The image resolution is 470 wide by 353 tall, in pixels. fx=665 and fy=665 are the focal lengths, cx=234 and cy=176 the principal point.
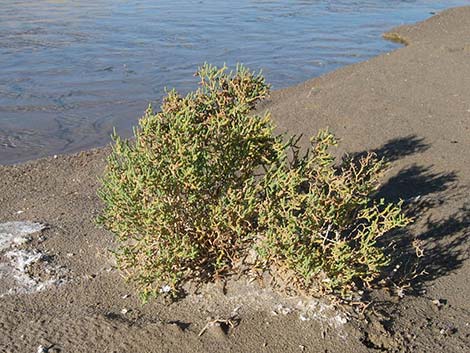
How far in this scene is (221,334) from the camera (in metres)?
3.63

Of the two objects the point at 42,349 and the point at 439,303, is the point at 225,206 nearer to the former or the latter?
the point at 42,349

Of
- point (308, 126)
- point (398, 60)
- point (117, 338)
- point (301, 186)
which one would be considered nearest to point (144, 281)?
point (117, 338)

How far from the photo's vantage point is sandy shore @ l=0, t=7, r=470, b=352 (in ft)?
11.9

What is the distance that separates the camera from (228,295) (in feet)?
12.9

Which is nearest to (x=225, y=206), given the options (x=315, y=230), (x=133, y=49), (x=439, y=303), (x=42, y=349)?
(x=315, y=230)

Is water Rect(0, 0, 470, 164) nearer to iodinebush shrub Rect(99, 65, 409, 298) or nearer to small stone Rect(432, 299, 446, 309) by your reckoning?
iodinebush shrub Rect(99, 65, 409, 298)

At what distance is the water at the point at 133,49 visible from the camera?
10.2 meters

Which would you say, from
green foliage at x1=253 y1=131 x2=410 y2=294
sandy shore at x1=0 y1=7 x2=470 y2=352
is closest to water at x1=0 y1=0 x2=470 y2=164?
sandy shore at x1=0 y1=7 x2=470 y2=352

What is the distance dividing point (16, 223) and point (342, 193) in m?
2.84

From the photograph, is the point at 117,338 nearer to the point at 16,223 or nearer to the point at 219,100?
the point at 219,100

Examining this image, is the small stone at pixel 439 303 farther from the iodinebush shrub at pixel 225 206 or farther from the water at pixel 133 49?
the water at pixel 133 49

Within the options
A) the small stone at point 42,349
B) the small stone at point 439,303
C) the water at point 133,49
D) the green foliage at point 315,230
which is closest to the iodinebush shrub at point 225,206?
the green foliage at point 315,230

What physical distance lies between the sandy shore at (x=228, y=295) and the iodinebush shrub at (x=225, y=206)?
208 mm

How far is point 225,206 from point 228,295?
0.58 meters
